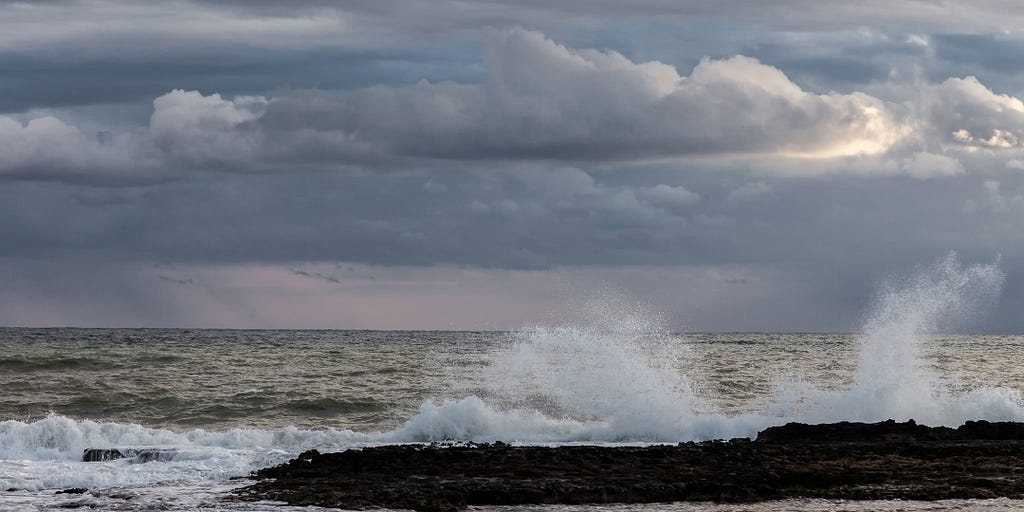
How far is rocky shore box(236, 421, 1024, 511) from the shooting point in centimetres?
1602

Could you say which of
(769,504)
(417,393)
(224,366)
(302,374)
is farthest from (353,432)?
(224,366)

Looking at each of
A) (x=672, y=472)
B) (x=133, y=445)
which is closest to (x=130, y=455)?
(x=133, y=445)

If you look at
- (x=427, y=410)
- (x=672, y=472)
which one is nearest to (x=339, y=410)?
(x=427, y=410)

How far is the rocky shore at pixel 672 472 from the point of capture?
52.5 feet

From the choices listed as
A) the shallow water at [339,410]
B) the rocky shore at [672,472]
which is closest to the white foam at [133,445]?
the shallow water at [339,410]

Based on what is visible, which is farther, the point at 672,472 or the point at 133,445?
the point at 133,445

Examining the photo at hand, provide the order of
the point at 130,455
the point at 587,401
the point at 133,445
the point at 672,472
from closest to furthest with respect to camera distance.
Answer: the point at 672,472 → the point at 130,455 → the point at 133,445 → the point at 587,401

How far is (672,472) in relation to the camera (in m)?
17.6

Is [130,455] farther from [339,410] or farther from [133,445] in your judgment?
[339,410]

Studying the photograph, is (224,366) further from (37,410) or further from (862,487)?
(862,487)

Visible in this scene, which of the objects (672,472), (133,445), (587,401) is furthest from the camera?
(587,401)

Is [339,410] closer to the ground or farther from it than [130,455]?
farther from it

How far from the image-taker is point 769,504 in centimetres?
1566

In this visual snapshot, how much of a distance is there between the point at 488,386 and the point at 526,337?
693cm
